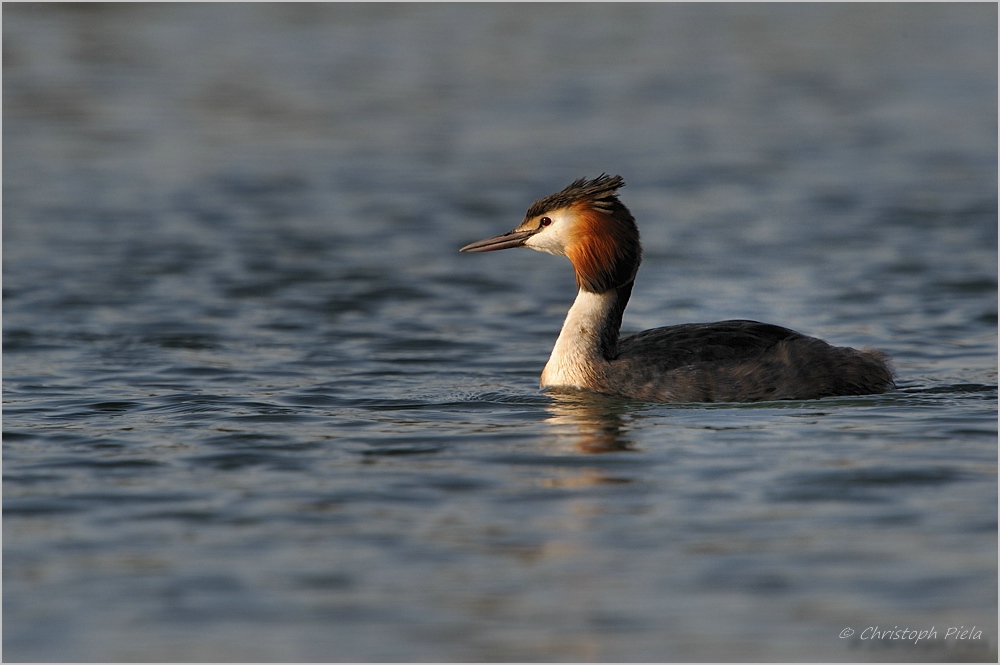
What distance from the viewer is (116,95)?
2433cm

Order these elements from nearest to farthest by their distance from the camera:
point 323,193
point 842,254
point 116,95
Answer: point 842,254
point 323,193
point 116,95

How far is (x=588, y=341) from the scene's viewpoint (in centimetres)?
1048

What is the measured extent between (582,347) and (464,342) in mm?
2289

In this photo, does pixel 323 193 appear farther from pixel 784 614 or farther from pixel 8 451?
pixel 784 614

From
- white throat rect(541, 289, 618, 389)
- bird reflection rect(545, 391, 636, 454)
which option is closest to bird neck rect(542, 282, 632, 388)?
white throat rect(541, 289, 618, 389)

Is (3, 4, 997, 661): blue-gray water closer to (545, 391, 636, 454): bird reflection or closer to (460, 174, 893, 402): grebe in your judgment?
(545, 391, 636, 454): bird reflection

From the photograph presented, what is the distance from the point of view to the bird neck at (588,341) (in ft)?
34.0

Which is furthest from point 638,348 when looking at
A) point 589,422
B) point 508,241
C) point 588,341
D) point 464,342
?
point 464,342

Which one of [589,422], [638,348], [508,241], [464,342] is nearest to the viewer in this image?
[589,422]

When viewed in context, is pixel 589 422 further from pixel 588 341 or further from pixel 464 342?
pixel 464 342

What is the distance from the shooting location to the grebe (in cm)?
1002

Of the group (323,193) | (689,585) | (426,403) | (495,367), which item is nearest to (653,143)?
(323,193)

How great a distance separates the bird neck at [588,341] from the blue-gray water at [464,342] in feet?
0.98

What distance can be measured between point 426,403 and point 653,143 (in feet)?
39.5
